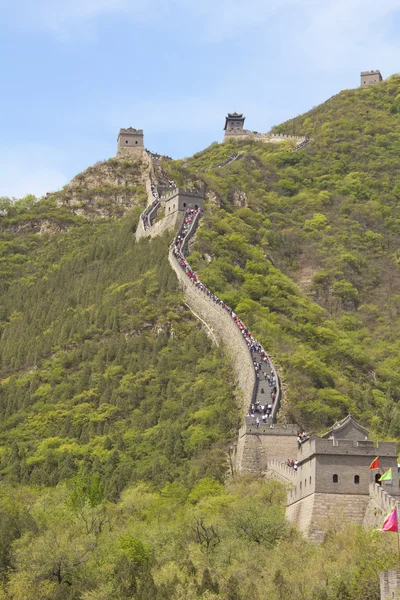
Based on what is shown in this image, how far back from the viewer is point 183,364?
304 ft

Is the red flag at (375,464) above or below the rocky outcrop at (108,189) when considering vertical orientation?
below

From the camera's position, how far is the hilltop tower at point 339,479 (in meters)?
57.5

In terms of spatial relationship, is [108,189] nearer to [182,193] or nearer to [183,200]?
[182,193]

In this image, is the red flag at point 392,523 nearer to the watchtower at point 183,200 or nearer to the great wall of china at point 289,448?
the great wall of china at point 289,448

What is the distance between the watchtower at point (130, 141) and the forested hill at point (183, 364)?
467cm

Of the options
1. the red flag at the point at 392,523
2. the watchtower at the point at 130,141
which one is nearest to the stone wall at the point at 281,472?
the red flag at the point at 392,523

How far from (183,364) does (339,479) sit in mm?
35522

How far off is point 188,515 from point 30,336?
4651cm

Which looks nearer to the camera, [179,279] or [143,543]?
[143,543]

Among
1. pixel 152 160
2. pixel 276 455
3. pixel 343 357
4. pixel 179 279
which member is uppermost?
pixel 152 160

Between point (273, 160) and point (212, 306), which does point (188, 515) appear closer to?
point (212, 306)

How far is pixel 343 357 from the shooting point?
324 feet

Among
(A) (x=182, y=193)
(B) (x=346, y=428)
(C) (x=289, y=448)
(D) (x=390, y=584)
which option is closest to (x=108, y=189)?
(A) (x=182, y=193)

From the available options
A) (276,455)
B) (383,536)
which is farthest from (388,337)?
(383,536)
